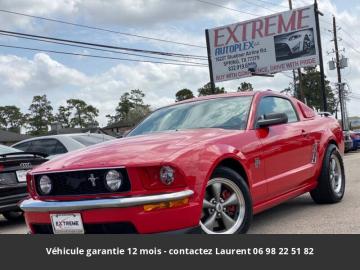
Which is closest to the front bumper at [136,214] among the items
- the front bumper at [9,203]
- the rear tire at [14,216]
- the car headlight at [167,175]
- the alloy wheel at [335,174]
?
the car headlight at [167,175]

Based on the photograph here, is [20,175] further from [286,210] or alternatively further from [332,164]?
[332,164]

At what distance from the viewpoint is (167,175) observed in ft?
13.4

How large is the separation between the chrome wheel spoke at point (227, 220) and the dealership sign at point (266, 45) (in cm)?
2407

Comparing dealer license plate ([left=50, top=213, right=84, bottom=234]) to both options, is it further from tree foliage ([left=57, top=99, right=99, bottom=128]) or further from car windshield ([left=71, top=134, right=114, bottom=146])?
tree foliage ([left=57, top=99, right=99, bottom=128])

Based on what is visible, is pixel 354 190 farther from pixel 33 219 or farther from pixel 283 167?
pixel 33 219

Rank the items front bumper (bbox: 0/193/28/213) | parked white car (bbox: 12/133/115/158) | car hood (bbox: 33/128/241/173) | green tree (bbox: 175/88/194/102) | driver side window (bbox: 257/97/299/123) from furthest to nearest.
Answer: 1. green tree (bbox: 175/88/194/102)
2. parked white car (bbox: 12/133/115/158)
3. front bumper (bbox: 0/193/28/213)
4. driver side window (bbox: 257/97/299/123)
5. car hood (bbox: 33/128/241/173)

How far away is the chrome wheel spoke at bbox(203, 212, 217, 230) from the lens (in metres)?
4.42

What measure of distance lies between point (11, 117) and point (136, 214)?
105299 millimetres

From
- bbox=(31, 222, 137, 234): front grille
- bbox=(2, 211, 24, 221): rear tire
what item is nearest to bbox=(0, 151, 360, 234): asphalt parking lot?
bbox=(2, 211, 24, 221): rear tire

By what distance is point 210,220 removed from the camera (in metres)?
4.46

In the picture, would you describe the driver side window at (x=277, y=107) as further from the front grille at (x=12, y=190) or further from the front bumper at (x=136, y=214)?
the front grille at (x=12, y=190)

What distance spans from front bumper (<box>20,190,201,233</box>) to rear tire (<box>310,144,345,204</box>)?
300cm

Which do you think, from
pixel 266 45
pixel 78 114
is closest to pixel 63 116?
pixel 78 114
